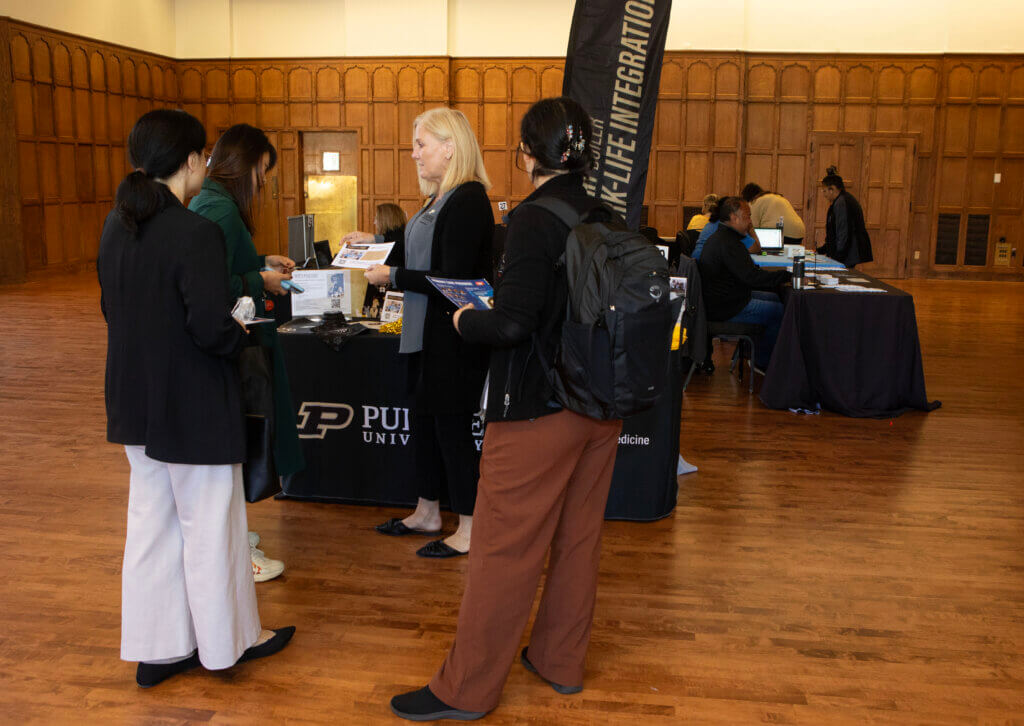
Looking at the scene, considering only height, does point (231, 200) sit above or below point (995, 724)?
above

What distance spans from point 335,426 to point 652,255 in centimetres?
217

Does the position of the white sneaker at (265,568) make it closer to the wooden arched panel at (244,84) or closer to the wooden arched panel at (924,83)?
the wooden arched panel at (924,83)

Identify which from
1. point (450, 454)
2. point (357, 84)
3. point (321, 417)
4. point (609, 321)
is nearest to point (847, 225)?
point (321, 417)

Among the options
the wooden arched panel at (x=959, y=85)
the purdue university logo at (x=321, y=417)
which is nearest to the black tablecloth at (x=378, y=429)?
the purdue university logo at (x=321, y=417)

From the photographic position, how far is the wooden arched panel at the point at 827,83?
45.9 ft

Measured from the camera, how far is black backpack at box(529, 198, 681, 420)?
2.10m

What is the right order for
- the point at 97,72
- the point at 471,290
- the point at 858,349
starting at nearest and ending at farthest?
the point at 471,290
the point at 858,349
the point at 97,72

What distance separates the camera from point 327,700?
250cm

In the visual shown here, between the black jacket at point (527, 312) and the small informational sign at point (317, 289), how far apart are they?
138 cm

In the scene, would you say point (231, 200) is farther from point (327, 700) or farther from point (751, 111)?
point (751, 111)

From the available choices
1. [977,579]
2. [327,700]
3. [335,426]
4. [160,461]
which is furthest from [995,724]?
[335,426]

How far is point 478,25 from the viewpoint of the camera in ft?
48.8

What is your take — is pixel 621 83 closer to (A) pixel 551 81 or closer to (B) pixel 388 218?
(B) pixel 388 218

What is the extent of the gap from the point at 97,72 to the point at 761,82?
401 inches
